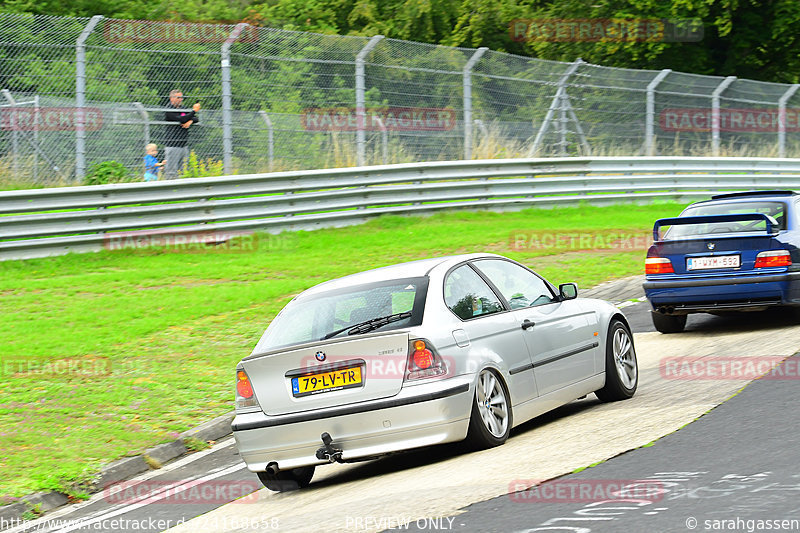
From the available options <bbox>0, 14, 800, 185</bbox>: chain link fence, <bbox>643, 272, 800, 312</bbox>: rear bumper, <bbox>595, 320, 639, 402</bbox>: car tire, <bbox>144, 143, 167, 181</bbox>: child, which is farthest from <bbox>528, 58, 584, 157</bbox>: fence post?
<bbox>595, 320, 639, 402</bbox>: car tire

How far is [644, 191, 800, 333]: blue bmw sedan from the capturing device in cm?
1148

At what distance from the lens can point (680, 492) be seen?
5832 mm

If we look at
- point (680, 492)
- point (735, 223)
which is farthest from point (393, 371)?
point (735, 223)

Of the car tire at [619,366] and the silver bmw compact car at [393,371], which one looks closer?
the silver bmw compact car at [393,371]

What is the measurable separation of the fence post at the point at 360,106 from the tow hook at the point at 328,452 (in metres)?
14.1

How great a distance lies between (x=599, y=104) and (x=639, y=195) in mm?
2406

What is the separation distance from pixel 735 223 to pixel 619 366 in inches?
149

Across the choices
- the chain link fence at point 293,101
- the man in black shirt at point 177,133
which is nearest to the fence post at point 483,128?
the chain link fence at point 293,101

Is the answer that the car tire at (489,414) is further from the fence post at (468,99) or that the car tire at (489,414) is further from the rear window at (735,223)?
the fence post at (468,99)

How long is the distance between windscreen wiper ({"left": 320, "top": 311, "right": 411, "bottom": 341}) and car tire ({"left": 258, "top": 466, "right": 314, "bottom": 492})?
0.96m

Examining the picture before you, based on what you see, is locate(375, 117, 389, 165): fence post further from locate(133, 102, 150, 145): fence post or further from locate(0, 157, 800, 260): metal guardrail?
locate(133, 102, 150, 145): fence post

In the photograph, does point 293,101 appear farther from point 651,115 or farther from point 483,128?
point 651,115

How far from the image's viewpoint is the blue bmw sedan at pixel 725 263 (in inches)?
452

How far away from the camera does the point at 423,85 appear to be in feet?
72.2
